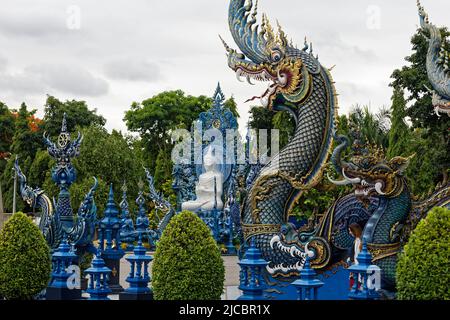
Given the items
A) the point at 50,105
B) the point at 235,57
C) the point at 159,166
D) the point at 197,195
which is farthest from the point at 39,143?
the point at 235,57

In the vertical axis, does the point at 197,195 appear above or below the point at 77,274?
above

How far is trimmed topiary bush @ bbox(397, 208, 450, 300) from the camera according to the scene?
854 cm

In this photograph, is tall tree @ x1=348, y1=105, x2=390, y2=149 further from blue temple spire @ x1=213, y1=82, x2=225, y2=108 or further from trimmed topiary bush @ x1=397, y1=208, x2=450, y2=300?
trimmed topiary bush @ x1=397, y1=208, x2=450, y2=300

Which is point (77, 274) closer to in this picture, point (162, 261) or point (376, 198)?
point (162, 261)

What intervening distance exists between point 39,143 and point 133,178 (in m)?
5.91

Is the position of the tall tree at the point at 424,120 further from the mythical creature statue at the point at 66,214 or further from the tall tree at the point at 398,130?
the mythical creature statue at the point at 66,214

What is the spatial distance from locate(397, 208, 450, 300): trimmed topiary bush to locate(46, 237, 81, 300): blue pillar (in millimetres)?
4415

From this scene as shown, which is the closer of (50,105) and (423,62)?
(423,62)

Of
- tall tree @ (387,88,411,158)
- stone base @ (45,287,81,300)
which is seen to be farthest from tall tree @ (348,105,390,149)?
stone base @ (45,287,81,300)

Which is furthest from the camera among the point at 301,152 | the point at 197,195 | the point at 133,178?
the point at 133,178

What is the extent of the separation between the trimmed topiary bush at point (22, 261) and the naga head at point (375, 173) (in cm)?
440

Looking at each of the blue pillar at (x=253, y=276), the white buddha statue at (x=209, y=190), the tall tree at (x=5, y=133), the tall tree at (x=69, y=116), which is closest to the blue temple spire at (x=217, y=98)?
the white buddha statue at (x=209, y=190)

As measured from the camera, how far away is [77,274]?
11.1 m

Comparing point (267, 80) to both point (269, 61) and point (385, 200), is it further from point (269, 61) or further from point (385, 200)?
point (385, 200)
